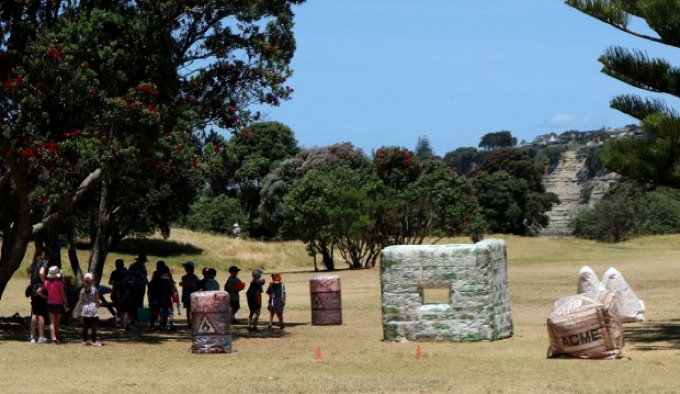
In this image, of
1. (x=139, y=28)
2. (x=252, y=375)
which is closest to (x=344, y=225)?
(x=139, y=28)

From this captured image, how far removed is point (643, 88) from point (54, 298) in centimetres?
1085

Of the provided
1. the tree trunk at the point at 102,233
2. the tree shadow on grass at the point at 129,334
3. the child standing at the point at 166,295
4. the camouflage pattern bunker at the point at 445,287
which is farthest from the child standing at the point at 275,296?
the tree trunk at the point at 102,233

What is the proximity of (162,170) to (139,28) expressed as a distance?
9.09 ft

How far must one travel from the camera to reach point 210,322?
19.3 meters

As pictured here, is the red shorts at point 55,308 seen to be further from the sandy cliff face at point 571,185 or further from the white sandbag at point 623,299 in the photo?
the sandy cliff face at point 571,185

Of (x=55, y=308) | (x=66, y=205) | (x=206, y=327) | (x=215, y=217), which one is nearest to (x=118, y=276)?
(x=66, y=205)

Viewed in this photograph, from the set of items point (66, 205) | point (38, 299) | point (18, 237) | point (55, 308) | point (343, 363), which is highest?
point (66, 205)

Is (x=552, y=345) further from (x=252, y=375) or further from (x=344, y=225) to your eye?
(x=344, y=225)

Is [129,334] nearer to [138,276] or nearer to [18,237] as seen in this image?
[138,276]

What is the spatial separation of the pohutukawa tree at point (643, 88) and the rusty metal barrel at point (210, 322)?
7.00 meters

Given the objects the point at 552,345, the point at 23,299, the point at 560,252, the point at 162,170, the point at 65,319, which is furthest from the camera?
the point at 560,252

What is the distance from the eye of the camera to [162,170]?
22.0 meters

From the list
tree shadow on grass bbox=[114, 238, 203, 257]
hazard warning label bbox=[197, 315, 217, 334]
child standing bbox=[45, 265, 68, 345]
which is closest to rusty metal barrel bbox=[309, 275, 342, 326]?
hazard warning label bbox=[197, 315, 217, 334]

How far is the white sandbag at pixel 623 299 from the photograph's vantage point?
23.8 metres
